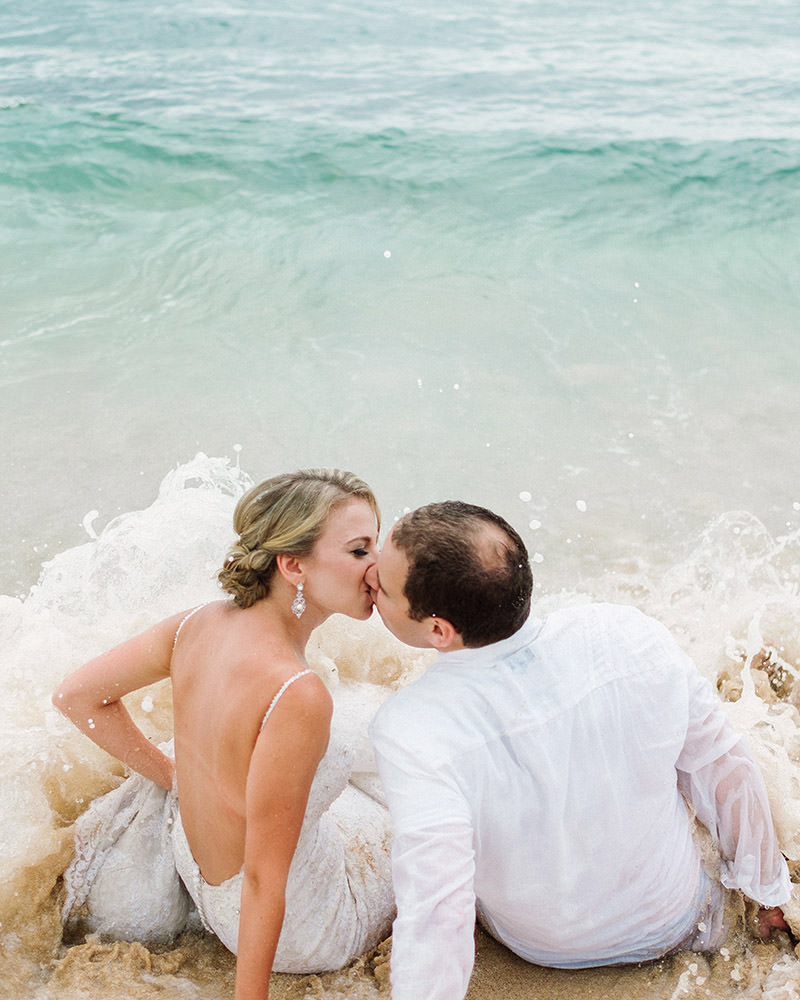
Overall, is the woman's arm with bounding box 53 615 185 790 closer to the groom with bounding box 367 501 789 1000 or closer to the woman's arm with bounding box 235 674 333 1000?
the woman's arm with bounding box 235 674 333 1000

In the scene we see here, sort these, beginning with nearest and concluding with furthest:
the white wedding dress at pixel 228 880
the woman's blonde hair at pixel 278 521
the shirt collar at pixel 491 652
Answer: the shirt collar at pixel 491 652, the woman's blonde hair at pixel 278 521, the white wedding dress at pixel 228 880

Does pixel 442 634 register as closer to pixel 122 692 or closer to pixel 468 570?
pixel 468 570

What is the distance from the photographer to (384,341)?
833cm

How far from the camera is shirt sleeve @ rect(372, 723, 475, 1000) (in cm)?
211

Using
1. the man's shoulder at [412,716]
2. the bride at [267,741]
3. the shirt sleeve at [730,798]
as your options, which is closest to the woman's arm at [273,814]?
the bride at [267,741]

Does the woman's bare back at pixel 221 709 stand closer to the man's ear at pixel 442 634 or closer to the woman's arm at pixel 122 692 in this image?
the woman's arm at pixel 122 692

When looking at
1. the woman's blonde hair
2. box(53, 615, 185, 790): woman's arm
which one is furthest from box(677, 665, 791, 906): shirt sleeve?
box(53, 615, 185, 790): woman's arm

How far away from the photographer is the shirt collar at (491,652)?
2383 mm

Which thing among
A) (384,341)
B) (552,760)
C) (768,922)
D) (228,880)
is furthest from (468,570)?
(384,341)

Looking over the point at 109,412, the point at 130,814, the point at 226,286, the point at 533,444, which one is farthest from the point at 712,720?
the point at 226,286

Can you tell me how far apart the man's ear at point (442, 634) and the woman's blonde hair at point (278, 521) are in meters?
0.52

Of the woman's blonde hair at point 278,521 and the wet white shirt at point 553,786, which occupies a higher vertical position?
the woman's blonde hair at point 278,521

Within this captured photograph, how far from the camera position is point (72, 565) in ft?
16.4

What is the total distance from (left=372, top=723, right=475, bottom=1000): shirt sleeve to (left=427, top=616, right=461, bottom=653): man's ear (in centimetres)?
38
